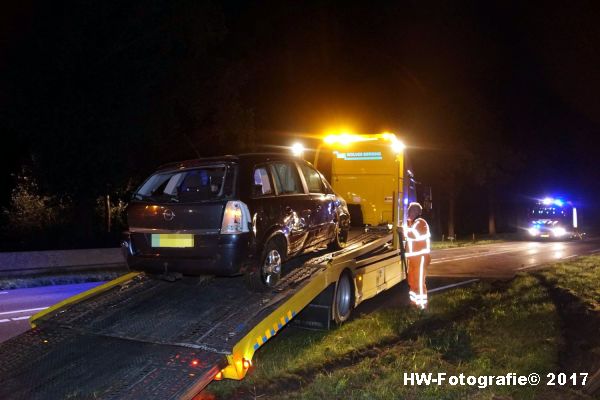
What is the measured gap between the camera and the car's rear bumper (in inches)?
225

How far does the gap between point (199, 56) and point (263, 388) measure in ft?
55.7

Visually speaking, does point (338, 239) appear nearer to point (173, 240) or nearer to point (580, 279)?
point (173, 240)

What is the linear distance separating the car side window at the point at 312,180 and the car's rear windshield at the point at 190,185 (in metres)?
1.74

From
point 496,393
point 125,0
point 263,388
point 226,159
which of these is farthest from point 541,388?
point 125,0

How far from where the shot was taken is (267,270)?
6270 mm

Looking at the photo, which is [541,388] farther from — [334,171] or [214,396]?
[334,171]

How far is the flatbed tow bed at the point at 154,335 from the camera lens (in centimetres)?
452

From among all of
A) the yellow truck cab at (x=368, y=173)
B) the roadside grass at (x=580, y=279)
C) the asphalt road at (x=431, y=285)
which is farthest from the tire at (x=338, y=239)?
the roadside grass at (x=580, y=279)

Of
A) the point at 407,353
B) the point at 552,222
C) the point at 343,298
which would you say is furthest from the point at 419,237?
the point at 552,222

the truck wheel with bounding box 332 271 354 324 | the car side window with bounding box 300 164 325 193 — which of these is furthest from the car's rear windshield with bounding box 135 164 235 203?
the truck wheel with bounding box 332 271 354 324

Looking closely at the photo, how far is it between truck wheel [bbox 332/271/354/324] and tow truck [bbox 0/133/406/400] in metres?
0.01

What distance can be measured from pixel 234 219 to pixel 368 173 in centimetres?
615

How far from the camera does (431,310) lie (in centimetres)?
812

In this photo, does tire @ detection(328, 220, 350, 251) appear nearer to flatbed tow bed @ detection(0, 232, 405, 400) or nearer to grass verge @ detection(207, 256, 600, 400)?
flatbed tow bed @ detection(0, 232, 405, 400)
